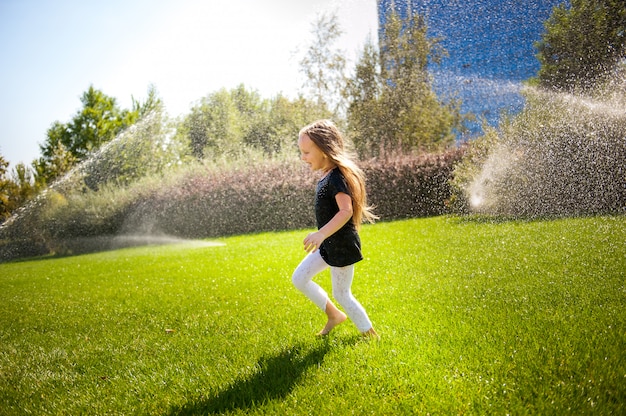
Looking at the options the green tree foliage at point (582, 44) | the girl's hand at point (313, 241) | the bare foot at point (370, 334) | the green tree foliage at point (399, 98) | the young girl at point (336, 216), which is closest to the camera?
the girl's hand at point (313, 241)

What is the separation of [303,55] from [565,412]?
1889 cm

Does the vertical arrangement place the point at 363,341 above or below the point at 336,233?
below

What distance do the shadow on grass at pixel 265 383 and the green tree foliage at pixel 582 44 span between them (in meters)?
10.8

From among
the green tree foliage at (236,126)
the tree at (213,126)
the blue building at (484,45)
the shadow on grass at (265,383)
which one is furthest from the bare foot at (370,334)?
the tree at (213,126)

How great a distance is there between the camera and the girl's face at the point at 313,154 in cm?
312

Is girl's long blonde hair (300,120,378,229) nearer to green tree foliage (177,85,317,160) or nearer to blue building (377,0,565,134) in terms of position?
blue building (377,0,565,134)

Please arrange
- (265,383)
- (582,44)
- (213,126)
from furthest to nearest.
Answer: (213,126)
(582,44)
(265,383)

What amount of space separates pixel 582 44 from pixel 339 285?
11.9 meters

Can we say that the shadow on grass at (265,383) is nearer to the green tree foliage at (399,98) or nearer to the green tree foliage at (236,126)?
the green tree foliage at (399,98)

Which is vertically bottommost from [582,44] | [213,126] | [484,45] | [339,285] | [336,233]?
[339,285]

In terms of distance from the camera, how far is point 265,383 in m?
2.65

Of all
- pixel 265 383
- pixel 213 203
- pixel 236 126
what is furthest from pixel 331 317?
pixel 236 126

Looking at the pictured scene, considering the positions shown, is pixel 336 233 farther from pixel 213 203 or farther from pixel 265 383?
pixel 213 203

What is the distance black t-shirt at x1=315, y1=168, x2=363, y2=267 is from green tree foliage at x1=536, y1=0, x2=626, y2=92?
10303mm
